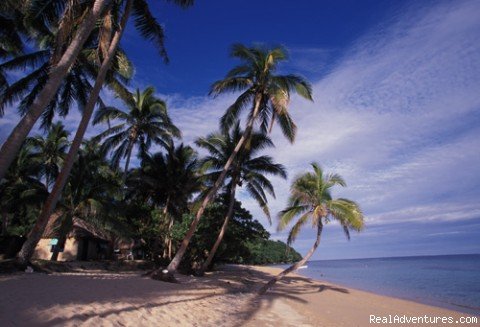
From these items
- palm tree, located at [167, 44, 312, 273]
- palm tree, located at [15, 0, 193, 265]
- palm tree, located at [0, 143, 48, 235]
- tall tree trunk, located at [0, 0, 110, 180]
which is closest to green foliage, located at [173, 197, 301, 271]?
palm tree, located at [167, 44, 312, 273]

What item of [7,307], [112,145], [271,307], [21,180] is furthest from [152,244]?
[7,307]

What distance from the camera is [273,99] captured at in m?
14.5

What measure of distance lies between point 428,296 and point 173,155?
1861cm

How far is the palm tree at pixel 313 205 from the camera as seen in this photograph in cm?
1456

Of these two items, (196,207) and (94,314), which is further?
(196,207)

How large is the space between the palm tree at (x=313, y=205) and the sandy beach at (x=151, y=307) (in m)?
2.69

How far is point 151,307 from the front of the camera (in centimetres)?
761

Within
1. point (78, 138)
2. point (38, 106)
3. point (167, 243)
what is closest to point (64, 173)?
point (78, 138)

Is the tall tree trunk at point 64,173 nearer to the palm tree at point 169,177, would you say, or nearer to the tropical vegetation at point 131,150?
the tropical vegetation at point 131,150

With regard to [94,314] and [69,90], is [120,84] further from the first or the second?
[94,314]

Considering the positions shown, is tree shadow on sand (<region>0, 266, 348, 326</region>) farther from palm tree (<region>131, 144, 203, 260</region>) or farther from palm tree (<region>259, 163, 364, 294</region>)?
palm tree (<region>131, 144, 203, 260</region>)

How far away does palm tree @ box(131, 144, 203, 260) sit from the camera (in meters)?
24.0

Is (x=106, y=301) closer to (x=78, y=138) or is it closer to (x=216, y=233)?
(x=78, y=138)

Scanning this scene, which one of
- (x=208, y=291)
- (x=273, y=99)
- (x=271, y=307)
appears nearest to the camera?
(x=271, y=307)
